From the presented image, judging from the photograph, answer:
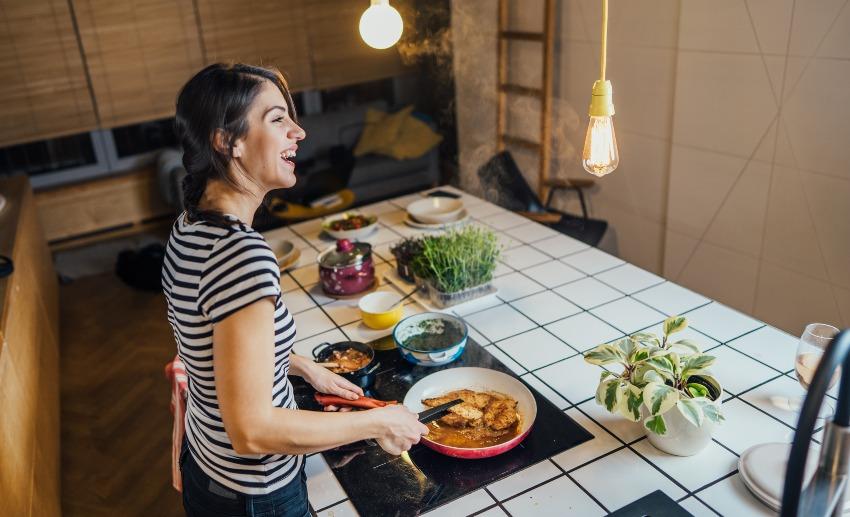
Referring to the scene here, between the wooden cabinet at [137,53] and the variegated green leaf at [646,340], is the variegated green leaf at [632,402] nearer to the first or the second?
the variegated green leaf at [646,340]

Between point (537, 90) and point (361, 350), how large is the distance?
3151 mm

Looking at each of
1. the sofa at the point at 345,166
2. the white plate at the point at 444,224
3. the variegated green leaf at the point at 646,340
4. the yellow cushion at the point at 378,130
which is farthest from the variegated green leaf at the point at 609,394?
the yellow cushion at the point at 378,130

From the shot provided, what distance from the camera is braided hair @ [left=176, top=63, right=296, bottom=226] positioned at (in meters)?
1.16

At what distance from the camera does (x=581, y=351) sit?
5.74 ft

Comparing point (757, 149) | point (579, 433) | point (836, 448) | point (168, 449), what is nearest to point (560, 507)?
point (579, 433)

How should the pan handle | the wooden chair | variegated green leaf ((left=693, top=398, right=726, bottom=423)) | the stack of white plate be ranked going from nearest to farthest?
variegated green leaf ((left=693, top=398, right=726, bottom=423)), the pan handle, the stack of white plate, the wooden chair

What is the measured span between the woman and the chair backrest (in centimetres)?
281

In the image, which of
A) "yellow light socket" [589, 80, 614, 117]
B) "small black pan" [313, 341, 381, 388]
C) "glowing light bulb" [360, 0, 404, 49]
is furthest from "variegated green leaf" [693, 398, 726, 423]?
"glowing light bulb" [360, 0, 404, 49]

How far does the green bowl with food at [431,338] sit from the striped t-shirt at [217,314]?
1.38 ft

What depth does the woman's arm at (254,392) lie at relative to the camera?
106 centimetres

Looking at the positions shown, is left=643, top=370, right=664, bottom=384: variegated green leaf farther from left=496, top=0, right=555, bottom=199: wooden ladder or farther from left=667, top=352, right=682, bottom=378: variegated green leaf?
left=496, top=0, right=555, bottom=199: wooden ladder

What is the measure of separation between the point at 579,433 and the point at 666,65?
2761 mm

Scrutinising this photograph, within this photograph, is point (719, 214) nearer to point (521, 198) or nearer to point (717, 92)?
point (717, 92)

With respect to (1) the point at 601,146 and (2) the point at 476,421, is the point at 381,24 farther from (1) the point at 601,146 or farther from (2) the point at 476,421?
(2) the point at 476,421
